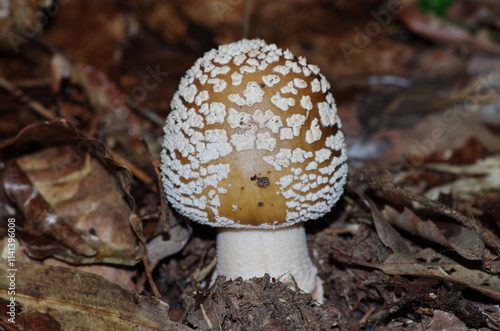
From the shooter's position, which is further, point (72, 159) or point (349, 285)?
point (72, 159)

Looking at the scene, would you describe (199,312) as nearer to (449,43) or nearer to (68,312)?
(68,312)

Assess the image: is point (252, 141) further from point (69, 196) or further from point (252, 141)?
point (69, 196)

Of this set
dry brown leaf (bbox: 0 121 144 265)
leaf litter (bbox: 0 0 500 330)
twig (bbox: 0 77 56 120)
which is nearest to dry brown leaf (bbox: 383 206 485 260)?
leaf litter (bbox: 0 0 500 330)

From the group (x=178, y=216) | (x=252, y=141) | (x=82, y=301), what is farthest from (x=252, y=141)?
(x=82, y=301)

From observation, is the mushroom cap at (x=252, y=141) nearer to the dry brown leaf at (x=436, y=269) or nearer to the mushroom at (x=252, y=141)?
the mushroom at (x=252, y=141)

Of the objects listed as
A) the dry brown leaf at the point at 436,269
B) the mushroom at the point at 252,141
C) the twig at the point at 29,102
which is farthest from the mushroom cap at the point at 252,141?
the twig at the point at 29,102

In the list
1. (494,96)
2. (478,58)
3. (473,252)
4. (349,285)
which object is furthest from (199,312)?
(478,58)

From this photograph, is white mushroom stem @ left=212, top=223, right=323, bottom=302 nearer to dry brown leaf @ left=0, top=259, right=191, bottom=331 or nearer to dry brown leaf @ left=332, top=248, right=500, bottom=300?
dry brown leaf @ left=332, top=248, right=500, bottom=300
